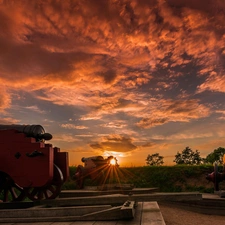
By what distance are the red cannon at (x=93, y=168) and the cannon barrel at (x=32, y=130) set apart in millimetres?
6345

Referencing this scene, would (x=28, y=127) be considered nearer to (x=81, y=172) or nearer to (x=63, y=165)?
(x=63, y=165)

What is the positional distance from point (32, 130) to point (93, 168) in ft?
22.5

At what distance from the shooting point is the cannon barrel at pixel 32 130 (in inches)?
324

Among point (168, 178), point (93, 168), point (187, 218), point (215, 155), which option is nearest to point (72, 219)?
point (187, 218)

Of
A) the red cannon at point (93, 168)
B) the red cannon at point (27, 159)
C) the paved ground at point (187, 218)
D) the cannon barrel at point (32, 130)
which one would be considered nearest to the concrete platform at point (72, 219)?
the red cannon at point (27, 159)

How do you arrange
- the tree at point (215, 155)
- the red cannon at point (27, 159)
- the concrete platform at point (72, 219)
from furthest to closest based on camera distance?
the tree at point (215, 155), the red cannon at point (27, 159), the concrete platform at point (72, 219)

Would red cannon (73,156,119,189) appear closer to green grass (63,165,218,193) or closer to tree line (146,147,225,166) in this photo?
green grass (63,165,218,193)

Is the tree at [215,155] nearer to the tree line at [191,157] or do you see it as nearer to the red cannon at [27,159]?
the tree line at [191,157]

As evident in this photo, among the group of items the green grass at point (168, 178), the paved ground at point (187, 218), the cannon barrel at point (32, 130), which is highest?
the cannon barrel at point (32, 130)

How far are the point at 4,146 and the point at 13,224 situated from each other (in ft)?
10.0

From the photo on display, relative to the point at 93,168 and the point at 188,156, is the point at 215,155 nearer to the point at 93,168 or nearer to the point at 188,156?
the point at 188,156

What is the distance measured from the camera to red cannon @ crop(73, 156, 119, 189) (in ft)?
48.1

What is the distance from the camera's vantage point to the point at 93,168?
14.7 metres

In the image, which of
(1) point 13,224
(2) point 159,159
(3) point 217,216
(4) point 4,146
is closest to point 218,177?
(3) point 217,216
